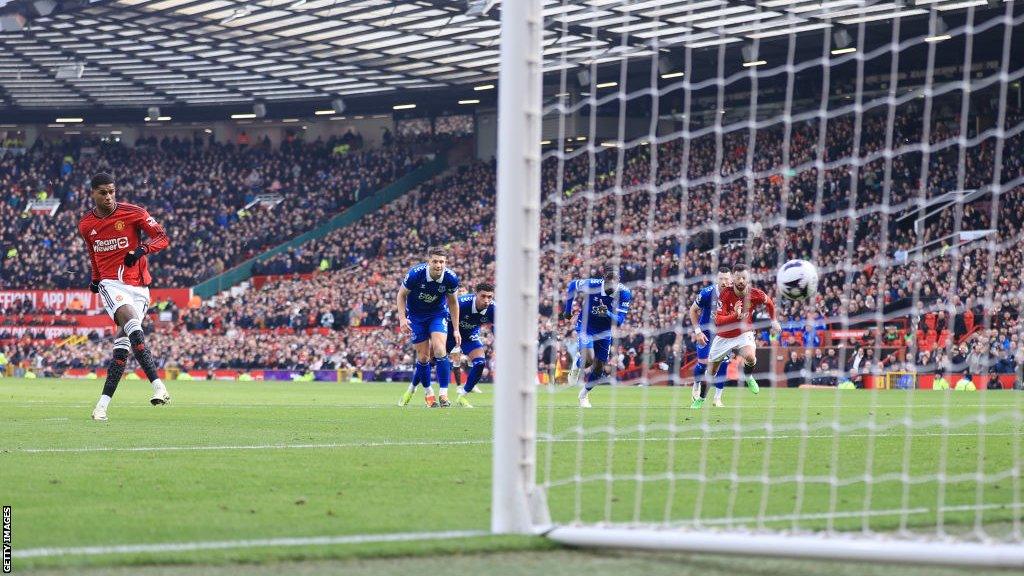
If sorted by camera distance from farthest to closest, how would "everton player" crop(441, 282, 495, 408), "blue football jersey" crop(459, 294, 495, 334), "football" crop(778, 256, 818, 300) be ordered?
1. "blue football jersey" crop(459, 294, 495, 334)
2. "everton player" crop(441, 282, 495, 408)
3. "football" crop(778, 256, 818, 300)

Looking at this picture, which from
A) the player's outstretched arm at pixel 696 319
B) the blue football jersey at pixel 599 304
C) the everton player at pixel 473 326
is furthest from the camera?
the everton player at pixel 473 326

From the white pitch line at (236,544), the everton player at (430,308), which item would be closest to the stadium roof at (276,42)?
the everton player at (430,308)

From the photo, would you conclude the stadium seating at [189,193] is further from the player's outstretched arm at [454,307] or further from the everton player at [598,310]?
the player's outstretched arm at [454,307]

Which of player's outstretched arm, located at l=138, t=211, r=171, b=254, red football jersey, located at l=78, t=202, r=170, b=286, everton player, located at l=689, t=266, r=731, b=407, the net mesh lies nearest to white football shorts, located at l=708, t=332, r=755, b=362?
everton player, located at l=689, t=266, r=731, b=407

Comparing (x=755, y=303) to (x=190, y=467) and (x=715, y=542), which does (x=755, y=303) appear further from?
(x=715, y=542)

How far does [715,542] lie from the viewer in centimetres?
434

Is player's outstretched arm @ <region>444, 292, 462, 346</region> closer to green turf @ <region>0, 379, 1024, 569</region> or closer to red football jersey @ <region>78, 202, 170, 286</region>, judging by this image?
green turf @ <region>0, 379, 1024, 569</region>

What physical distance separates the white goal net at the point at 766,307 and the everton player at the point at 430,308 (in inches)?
55.3

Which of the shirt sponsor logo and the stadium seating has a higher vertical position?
the stadium seating

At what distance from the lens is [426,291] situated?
1545 cm

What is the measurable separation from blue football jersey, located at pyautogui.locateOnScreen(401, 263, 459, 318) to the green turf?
3.17 m

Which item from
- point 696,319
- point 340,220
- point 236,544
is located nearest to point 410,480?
point 236,544

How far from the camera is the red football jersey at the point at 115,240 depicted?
→ 1148 centimetres

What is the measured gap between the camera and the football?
12328 millimetres
